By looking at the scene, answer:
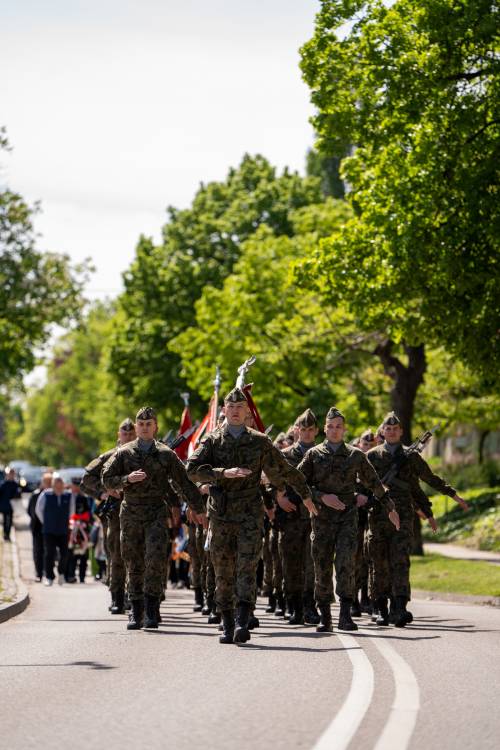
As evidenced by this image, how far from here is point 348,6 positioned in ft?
82.6

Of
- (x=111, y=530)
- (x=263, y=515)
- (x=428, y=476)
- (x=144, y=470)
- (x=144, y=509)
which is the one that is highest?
(x=144, y=470)

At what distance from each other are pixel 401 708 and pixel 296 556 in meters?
7.07

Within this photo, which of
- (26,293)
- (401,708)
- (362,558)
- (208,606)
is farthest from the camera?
(26,293)

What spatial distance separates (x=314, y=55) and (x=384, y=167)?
9.44 feet

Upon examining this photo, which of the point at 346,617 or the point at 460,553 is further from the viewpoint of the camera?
the point at 460,553

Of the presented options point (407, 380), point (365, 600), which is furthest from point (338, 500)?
point (407, 380)

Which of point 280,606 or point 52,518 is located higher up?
point 52,518

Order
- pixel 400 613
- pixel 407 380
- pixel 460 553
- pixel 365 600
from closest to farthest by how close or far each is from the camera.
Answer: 1. pixel 400 613
2. pixel 365 600
3. pixel 460 553
4. pixel 407 380

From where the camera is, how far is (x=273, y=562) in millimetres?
18016

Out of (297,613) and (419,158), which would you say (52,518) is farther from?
(297,613)

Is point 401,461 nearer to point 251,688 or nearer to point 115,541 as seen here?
point 115,541

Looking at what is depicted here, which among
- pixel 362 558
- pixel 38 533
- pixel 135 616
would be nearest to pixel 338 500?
pixel 135 616

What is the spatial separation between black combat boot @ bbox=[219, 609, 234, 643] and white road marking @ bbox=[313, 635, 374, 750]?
1.37 metres

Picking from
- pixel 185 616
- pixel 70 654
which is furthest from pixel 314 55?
pixel 70 654
